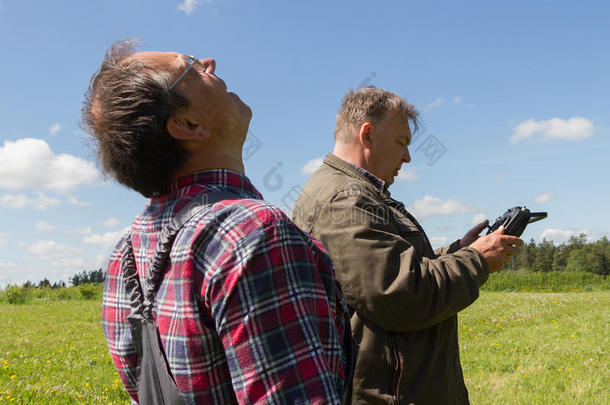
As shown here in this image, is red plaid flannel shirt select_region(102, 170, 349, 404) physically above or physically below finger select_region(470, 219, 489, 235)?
below

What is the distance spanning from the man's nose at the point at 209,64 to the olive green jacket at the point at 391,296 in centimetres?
105

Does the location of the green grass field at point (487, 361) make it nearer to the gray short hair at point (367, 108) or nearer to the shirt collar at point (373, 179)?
the shirt collar at point (373, 179)

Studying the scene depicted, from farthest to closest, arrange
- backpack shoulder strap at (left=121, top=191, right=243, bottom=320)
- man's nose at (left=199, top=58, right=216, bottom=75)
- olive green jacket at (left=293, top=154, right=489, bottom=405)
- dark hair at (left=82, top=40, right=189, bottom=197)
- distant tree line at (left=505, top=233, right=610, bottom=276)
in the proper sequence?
distant tree line at (left=505, top=233, right=610, bottom=276), olive green jacket at (left=293, top=154, right=489, bottom=405), man's nose at (left=199, top=58, right=216, bottom=75), dark hair at (left=82, top=40, right=189, bottom=197), backpack shoulder strap at (left=121, top=191, right=243, bottom=320)

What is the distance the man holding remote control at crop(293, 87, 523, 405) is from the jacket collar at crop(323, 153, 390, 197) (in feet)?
0.35

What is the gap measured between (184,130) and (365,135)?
171cm

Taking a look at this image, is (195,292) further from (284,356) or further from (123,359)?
(123,359)

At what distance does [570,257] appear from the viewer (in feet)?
228

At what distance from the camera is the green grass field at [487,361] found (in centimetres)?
539

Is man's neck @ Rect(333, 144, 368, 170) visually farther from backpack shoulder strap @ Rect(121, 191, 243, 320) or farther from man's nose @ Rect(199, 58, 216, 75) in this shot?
backpack shoulder strap @ Rect(121, 191, 243, 320)

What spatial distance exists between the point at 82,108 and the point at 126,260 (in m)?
0.55

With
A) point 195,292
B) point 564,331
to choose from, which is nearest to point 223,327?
point 195,292

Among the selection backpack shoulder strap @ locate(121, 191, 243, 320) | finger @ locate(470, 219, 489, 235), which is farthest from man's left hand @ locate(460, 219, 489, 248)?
backpack shoulder strap @ locate(121, 191, 243, 320)

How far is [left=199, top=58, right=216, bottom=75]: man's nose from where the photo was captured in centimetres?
144

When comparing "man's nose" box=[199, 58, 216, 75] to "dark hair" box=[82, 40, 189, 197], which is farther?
"man's nose" box=[199, 58, 216, 75]
